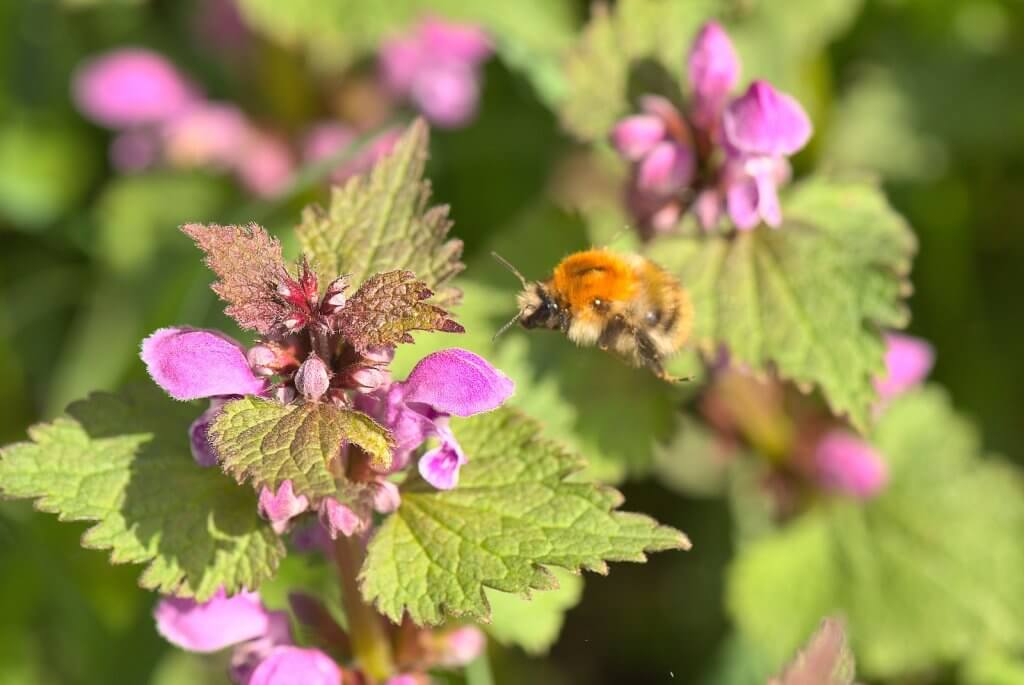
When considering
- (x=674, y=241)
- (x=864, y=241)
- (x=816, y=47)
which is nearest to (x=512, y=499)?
(x=674, y=241)

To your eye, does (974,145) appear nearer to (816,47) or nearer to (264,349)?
(816,47)

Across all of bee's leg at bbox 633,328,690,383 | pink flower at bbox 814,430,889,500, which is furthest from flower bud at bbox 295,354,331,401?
pink flower at bbox 814,430,889,500

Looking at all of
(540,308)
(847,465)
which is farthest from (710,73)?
(847,465)

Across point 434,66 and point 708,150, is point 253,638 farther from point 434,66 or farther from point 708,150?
point 434,66

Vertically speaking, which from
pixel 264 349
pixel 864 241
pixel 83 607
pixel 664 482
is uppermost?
pixel 864 241

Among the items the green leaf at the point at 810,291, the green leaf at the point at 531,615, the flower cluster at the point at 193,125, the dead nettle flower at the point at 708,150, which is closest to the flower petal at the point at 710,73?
the dead nettle flower at the point at 708,150

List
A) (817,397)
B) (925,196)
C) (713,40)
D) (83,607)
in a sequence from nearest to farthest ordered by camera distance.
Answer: (713,40) → (83,607) → (817,397) → (925,196)
